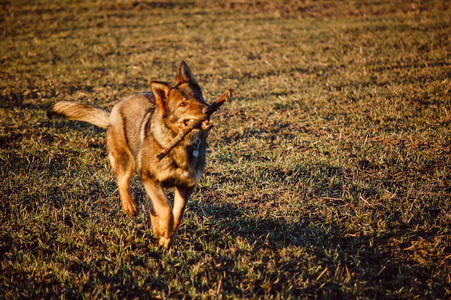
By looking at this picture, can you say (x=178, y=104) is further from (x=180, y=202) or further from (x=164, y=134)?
(x=180, y=202)

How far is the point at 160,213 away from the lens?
3438mm

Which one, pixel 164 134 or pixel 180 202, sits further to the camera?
pixel 180 202

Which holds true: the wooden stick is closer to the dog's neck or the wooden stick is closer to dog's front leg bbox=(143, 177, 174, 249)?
the dog's neck

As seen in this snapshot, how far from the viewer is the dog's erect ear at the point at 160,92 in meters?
3.37

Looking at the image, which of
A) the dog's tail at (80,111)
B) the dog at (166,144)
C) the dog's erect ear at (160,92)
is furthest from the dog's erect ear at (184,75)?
the dog's tail at (80,111)

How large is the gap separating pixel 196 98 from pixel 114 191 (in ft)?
7.24

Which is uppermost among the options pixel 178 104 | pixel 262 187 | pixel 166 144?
pixel 178 104

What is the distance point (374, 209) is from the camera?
4340mm

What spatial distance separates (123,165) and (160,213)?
3.87 feet

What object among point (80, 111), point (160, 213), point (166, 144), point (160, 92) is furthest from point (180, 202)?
point (80, 111)

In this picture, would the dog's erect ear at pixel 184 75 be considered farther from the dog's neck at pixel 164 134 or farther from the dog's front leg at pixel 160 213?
the dog's front leg at pixel 160 213

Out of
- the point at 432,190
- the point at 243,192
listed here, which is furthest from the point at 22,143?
the point at 432,190

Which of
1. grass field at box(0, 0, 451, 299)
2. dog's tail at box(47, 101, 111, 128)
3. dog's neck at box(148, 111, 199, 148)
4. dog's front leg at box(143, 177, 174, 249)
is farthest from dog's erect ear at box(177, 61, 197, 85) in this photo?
grass field at box(0, 0, 451, 299)

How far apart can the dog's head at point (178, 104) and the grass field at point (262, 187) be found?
54.9 inches
